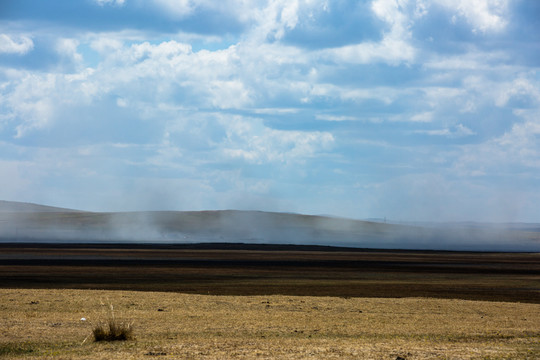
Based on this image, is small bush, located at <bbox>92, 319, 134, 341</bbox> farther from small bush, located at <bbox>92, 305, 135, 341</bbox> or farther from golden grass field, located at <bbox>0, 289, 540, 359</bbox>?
golden grass field, located at <bbox>0, 289, 540, 359</bbox>

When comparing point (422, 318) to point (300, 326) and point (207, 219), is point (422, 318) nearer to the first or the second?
point (300, 326)

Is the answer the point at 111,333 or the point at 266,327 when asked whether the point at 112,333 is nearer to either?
the point at 111,333

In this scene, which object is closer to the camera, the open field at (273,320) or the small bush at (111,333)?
the open field at (273,320)

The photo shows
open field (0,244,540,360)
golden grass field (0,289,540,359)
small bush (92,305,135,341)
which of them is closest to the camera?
golden grass field (0,289,540,359)

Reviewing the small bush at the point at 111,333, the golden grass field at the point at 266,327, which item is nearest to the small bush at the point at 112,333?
the small bush at the point at 111,333

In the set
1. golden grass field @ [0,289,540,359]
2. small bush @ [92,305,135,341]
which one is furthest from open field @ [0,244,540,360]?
small bush @ [92,305,135,341]

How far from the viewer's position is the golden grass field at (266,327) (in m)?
15.2

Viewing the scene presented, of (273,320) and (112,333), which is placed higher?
(112,333)

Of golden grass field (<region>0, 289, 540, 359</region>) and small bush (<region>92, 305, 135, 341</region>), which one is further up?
small bush (<region>92, 305, 135, 341</region>)

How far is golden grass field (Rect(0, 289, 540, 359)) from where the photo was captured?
15.2 metres

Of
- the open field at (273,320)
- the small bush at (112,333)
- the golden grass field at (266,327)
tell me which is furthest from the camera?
the small bush at (112,333)

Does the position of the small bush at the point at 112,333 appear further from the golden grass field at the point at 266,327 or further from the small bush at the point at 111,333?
the golden grass field at the point at 266,327

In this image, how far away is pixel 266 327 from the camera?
1972 cm

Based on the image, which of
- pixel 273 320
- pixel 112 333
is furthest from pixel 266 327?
pixel 112 333
